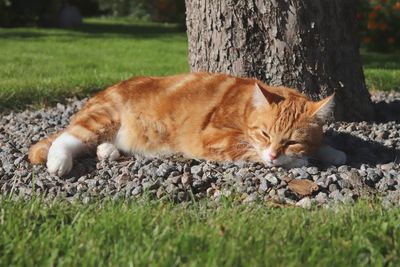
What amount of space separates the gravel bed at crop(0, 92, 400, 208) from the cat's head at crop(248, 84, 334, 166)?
11cm

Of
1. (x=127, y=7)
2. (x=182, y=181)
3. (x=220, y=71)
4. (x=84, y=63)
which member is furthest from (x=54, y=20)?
(x=182, y=181)

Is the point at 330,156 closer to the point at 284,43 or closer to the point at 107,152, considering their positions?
the point at 284,43

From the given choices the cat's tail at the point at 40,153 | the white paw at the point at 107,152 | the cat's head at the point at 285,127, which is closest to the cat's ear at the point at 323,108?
the cat's head at the point at 285,127

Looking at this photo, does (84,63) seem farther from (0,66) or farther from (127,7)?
(127,7)

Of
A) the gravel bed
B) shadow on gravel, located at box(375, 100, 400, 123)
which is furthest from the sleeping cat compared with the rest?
shadow on gravel, located at box(375, 100, 400, 123)

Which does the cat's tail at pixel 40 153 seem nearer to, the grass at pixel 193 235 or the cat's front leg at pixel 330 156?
the grass at pixel 193 235

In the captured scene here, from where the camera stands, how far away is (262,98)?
14.4 ft

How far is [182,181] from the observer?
4.03 metres

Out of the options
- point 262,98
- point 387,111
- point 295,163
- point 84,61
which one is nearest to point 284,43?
point 262,98

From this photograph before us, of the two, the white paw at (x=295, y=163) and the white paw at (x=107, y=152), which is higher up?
the white paw at (x=295, y=163)

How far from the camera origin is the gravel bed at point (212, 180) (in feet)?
12.6

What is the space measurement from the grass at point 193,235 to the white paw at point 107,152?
1159 mm

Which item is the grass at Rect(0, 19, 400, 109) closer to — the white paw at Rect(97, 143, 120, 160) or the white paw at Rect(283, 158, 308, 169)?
the white paw at Rect(97, 143, 120, 160)

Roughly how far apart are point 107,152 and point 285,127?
1224mm
